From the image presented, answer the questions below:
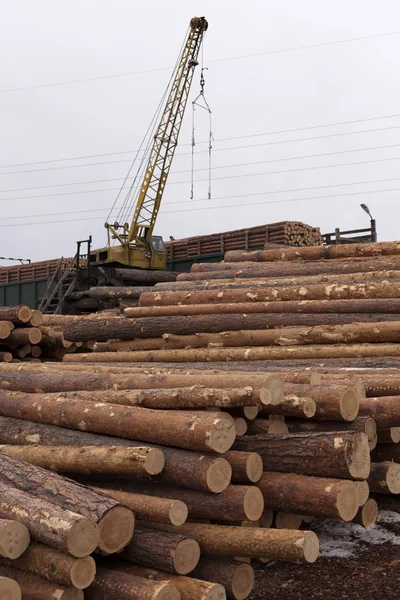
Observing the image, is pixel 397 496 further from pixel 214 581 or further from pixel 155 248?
pixel 155 248

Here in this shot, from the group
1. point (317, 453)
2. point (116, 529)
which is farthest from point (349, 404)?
point (116, 529)

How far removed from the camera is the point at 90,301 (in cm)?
2205

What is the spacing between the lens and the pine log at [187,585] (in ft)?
12.8

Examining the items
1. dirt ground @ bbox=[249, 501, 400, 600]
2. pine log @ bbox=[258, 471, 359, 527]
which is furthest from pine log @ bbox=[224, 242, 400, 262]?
pine log @ bbox=[258, 471, 359, 527]

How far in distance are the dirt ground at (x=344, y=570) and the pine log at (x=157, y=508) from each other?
987 mm

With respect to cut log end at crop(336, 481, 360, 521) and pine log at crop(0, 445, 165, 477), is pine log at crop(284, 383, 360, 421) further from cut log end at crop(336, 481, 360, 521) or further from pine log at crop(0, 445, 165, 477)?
pine log at crop(0, 445, 165, 477)

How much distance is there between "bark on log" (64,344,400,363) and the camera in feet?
25.1

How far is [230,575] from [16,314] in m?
7.55

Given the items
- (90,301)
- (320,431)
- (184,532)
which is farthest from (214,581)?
(90,301)

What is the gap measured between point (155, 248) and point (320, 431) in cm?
2071

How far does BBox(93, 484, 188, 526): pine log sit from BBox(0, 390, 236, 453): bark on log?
1.39 feet

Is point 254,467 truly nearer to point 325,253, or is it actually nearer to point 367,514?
point 367,514

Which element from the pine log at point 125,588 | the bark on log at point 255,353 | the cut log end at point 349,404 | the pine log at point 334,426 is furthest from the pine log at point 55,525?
the bark on log at point 255,353

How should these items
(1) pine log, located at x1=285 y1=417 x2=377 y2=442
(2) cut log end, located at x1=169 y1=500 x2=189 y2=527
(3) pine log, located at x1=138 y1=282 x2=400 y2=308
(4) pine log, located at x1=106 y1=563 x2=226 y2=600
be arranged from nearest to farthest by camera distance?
(4) pine log, located at x1=106 y1=563 x2=226 y2=600 < (2) cut log end, located at x1=169 y1=500 x2=189 y2=527 < (1) pine log, located at x1=285 y1=417 x2=377 y2=442 < (3) pine log, located at x1=138 y1=282 x2=400 y2=308
